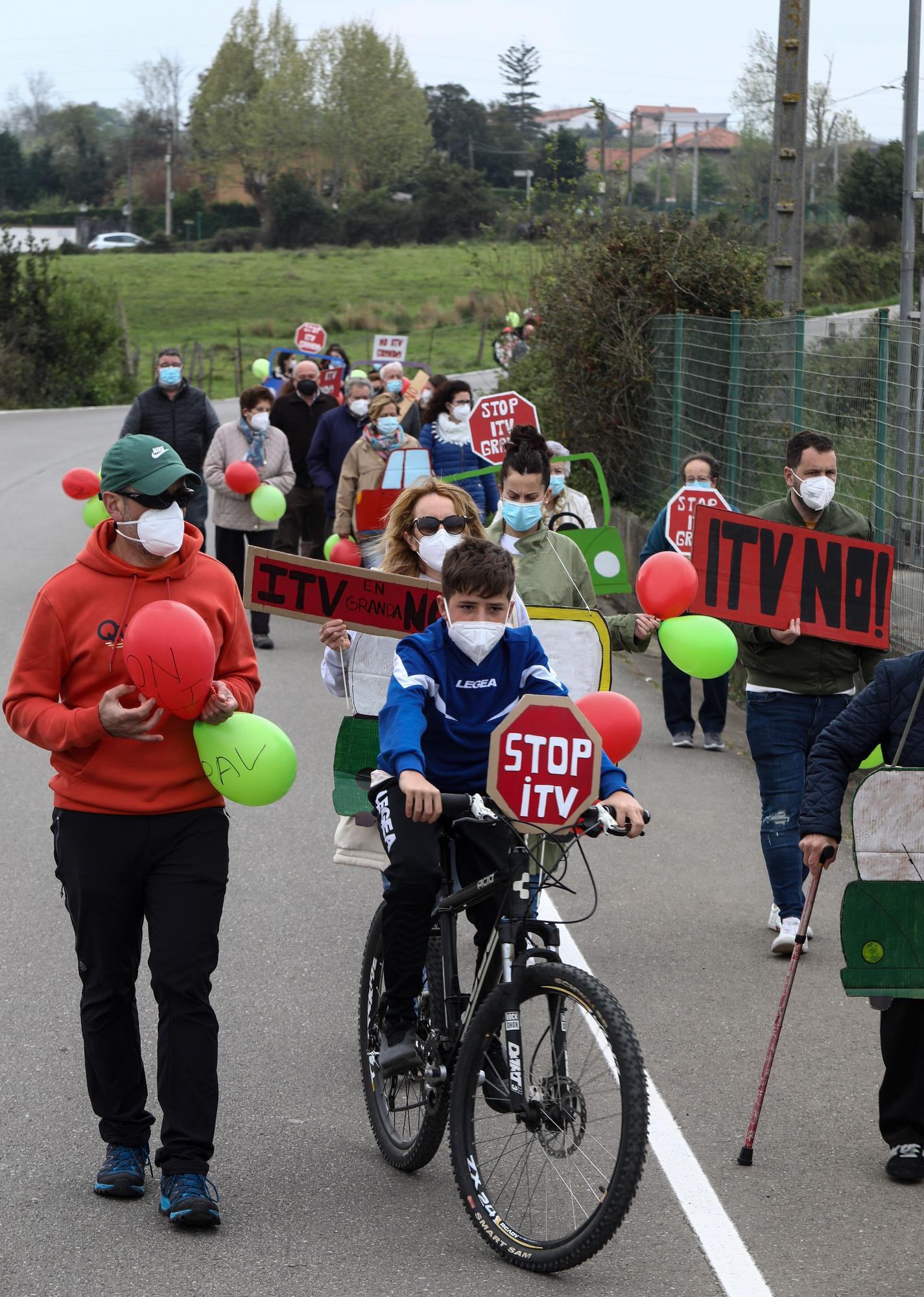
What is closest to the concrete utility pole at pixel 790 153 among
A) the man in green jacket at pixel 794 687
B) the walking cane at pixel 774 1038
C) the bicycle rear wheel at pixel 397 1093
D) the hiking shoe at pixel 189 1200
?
the man in green jacket at pixel 794 687

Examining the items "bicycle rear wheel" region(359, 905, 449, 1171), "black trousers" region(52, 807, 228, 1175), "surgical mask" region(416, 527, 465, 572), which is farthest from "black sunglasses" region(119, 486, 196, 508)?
"surgical mask" region(416, 527, 465, 572)

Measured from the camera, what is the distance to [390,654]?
5.65 meters

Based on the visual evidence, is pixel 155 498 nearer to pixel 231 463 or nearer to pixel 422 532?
pixel 422 532

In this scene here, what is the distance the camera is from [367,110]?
12362cm

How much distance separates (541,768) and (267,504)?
924cm

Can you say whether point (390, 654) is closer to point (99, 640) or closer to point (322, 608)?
point (322, 608)

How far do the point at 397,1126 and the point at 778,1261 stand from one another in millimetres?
1144

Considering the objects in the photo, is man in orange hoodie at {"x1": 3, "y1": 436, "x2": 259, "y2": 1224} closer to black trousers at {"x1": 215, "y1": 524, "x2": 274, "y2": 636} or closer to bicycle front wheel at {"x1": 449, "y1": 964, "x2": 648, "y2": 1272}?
bicycle front wheel at {"x1": 449, "y1": 964, "x2": 648, "y2": 1272}

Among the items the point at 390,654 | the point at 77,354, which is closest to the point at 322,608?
the point at 390,654

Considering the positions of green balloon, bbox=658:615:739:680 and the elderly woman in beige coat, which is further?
the elderly woman in beige coat

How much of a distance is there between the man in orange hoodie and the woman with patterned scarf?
8.58m

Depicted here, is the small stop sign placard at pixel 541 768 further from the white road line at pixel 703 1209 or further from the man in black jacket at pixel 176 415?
the man in black jacket at pixel 176 415

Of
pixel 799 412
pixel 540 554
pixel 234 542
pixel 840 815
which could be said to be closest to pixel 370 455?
pixel 234 542

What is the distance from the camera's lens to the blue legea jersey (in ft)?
14.8
